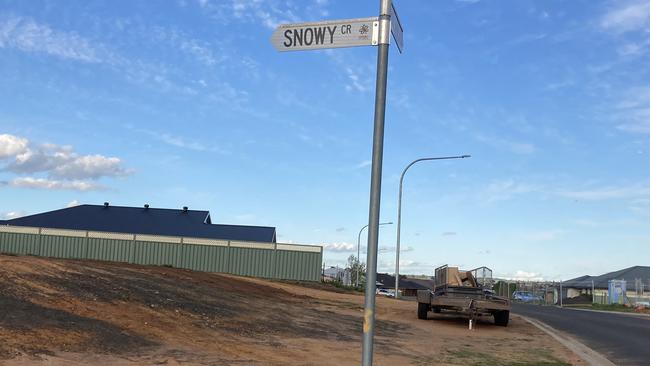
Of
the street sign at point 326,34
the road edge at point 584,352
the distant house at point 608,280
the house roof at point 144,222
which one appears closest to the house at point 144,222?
the house roof at point 144,222

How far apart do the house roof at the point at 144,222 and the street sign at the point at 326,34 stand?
49340 millimetres

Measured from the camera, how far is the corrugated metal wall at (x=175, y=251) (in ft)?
151

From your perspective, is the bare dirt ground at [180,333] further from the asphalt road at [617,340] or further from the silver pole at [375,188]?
the silver pole at [375,188]

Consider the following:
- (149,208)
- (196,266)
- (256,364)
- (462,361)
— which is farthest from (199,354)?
(149,208)

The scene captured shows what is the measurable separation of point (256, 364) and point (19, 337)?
345cm

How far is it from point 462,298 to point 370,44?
57.7 feet

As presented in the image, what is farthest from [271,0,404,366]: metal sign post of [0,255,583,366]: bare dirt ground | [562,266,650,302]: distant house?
[562,266,650,302]: distant house

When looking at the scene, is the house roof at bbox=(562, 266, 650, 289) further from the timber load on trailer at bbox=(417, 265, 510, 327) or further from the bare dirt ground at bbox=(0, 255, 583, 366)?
the bare dirt ground at bbox=(0, 255, 583, 366)

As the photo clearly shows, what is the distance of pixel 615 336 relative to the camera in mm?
19797

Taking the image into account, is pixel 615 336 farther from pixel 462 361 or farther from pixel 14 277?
pixel 14 277

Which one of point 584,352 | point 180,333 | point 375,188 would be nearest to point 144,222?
point 180,333

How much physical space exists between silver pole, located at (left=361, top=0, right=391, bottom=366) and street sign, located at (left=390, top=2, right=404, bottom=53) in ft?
0.40

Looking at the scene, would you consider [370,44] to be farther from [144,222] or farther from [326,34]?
[144,222]

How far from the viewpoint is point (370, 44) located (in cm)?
492
